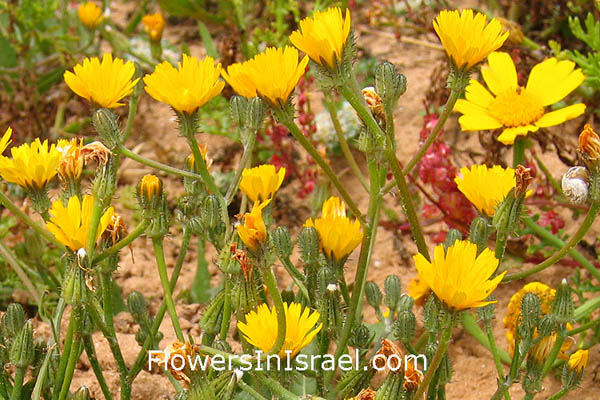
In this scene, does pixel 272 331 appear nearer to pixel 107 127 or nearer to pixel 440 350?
pixel 440 350

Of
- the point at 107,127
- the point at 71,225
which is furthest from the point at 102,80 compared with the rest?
the point at 71,225

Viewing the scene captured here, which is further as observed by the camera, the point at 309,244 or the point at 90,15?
the point at 90,15

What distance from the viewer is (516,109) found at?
2125mm

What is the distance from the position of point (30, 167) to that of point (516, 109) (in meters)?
1.16

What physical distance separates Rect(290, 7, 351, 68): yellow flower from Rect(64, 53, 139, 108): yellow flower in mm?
375

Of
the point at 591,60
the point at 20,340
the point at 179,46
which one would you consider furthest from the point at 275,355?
the point at 179,46

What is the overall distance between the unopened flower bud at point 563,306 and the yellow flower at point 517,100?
1.67 feet

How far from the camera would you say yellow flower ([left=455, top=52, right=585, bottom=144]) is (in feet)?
6.88

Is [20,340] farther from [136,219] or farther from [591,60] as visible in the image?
[591,60]

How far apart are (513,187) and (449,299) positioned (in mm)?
338

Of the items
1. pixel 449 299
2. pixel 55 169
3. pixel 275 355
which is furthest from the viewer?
pixel 55 169

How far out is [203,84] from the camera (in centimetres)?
161


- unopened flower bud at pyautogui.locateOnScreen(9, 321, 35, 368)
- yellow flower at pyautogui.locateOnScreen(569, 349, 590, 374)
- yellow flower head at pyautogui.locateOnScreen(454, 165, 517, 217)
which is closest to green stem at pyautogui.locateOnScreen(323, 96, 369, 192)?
yellow flower head at pyautogui.locateOnScreen(454, 165, 517, 217)

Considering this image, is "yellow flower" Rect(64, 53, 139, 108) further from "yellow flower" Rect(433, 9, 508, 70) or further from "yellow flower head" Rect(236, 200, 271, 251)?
"yellow flower" Rect(433, 9, 508, 70)
